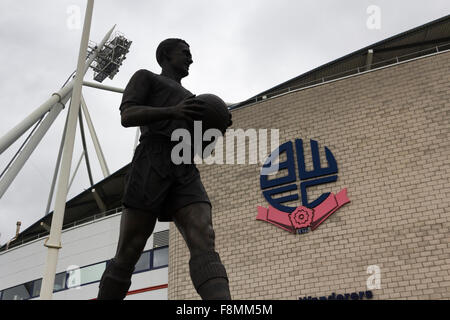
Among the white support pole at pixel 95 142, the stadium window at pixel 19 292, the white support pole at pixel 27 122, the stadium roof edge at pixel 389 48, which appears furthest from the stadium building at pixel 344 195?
the white support pole at pixel 95 142

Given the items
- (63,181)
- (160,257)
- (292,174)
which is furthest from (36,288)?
(292,174)

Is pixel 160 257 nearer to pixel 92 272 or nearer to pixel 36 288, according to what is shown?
pixel 92 272

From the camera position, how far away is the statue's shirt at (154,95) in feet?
10.2

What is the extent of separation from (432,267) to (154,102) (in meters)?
9.91

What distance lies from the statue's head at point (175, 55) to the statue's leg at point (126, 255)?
45.9 inches

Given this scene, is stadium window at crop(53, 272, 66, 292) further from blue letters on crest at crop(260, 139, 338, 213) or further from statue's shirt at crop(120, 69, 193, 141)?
statue's shirt at crop(120, 69, 193, 141)

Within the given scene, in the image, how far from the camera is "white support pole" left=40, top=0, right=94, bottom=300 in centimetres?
888

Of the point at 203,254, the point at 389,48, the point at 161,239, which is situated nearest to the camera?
the point at 203,254

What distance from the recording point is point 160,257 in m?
18.4

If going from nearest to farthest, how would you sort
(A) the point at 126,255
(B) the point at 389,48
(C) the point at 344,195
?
(A) the point at 126,255 < (C) the point at 344,195 < (B) the point at 389,48

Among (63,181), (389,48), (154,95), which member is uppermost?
(389,48)

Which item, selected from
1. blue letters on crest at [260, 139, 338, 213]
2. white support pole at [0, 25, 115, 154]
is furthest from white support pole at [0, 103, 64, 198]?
blue letters on crest at [260, 139, 338, 213]

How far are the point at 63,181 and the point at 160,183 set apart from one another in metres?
8.03

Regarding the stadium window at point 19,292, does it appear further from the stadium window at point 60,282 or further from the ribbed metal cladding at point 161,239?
the ribbed metal cladding at point 161,239
